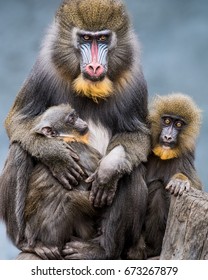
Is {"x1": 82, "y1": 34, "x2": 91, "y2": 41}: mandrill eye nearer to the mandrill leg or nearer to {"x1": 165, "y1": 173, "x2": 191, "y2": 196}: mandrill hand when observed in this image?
the mandrill leg

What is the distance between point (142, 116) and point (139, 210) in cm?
102

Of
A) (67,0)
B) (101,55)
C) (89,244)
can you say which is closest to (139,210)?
(89,244)

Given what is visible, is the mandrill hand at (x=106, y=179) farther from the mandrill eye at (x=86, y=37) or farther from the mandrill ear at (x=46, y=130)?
the mandrill eye at (x=86, y=37)

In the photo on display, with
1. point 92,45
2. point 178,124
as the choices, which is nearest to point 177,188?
point 178,124

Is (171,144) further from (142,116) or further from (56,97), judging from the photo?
(56,97)

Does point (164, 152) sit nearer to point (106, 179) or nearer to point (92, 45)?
point (106, 179)

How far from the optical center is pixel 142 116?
7.18m

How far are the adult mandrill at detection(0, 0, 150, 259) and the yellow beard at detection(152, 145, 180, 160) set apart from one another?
0.11 meters

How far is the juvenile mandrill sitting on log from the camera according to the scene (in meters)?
6.97

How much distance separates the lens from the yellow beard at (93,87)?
6.53 m

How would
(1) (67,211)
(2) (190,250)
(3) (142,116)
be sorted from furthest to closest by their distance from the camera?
(3) (142,116)
(1) (67,211)
(2) (190,250)

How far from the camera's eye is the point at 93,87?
654 centimetres

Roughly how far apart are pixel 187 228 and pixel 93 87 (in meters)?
1.52
